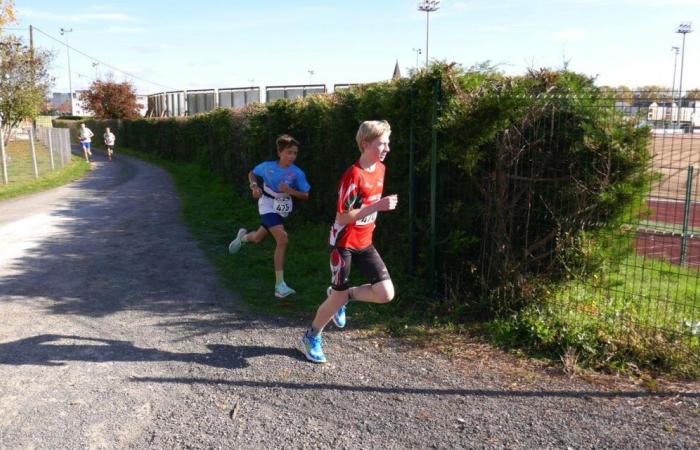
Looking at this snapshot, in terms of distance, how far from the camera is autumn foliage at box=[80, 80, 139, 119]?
173 feet

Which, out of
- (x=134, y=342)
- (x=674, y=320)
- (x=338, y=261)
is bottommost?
(x=134, y=342)

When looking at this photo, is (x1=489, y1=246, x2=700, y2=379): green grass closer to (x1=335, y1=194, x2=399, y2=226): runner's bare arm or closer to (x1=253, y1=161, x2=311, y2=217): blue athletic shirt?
(x1=335, y1=194, x2=399, y2=226): runner's bare arm

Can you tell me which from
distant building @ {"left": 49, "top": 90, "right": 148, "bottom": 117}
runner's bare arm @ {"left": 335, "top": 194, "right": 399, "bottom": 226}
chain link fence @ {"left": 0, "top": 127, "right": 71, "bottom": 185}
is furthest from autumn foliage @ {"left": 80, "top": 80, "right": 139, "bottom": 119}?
runner's bare arm @ {"left": 335, "top": 194, "right": 399, "bottom": 226}

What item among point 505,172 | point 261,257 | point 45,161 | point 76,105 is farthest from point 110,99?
point 76,105

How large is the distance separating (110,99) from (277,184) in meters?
51.2

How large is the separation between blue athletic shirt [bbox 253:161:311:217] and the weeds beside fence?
1022 mm

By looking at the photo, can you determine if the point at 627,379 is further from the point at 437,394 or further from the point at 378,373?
the point at 378,373

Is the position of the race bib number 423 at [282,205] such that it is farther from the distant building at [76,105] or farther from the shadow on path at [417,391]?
the distant building at [76,105]

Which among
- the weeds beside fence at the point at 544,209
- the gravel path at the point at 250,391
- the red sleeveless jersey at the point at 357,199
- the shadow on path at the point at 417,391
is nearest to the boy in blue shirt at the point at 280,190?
the gravel path at the point at 250,391

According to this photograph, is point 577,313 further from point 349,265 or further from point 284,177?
point 284,177

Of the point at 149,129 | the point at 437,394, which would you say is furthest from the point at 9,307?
the point at 149,129

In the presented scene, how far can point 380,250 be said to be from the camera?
7.43m

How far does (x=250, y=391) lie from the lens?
4391 millimetres

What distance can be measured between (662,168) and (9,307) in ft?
21.4
